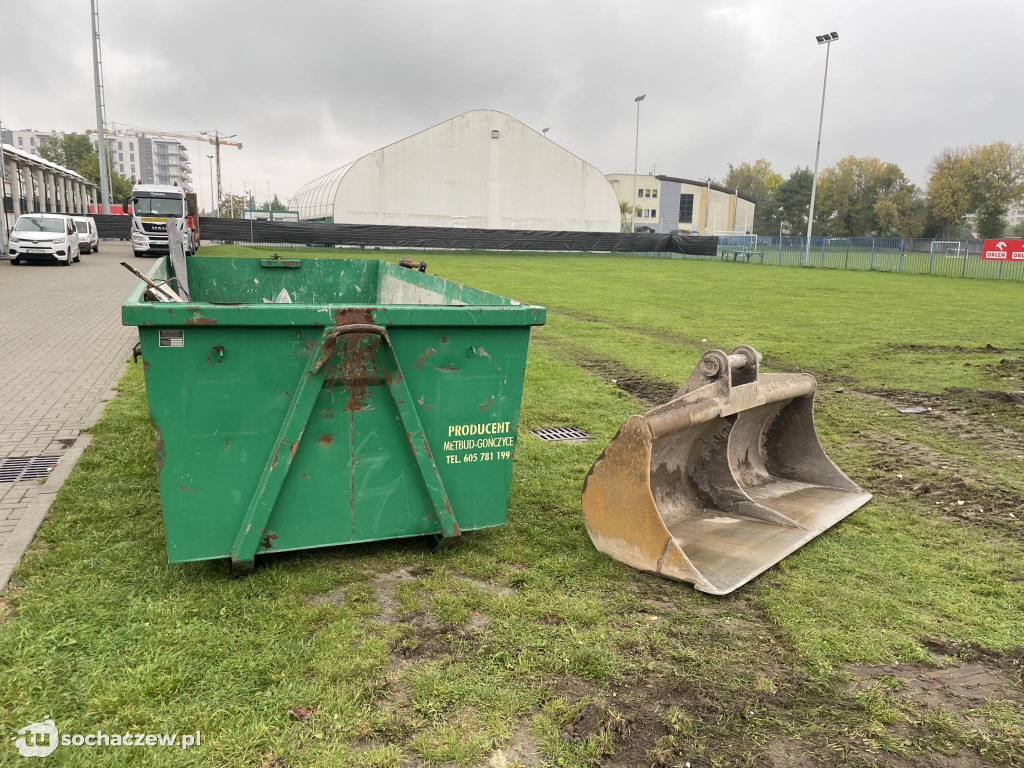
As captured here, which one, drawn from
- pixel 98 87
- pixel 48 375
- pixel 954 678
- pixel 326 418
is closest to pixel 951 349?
pixel 954 678

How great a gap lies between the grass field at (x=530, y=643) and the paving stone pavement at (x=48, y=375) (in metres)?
0.25

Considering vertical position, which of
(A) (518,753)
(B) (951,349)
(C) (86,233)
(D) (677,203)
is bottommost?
(A) (518,753)

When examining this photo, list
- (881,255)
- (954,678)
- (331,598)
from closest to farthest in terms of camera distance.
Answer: (954,678) < (331,598) < (881,255)

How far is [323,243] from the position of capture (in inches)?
1617

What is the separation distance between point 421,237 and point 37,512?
3950 centimetres

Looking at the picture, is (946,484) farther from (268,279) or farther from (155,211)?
(155,211)

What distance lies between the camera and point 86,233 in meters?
32.3

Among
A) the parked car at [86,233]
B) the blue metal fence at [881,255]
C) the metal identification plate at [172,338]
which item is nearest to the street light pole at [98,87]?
the parked car at [86,233]

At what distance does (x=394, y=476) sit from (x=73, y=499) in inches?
91.1

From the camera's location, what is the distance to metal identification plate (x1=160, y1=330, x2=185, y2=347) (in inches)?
125

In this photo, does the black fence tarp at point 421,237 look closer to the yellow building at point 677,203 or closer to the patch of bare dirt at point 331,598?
the patch of bare dirt at point 331,598

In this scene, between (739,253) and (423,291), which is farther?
(739,253)

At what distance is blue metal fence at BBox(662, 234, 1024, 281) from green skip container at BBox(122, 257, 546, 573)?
36289 millimetres

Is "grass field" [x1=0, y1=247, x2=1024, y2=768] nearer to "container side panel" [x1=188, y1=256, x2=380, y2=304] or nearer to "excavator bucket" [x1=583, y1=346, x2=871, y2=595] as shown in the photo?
"excavator bucket" [x1=583, y1=346, x2=871, y2=595]
